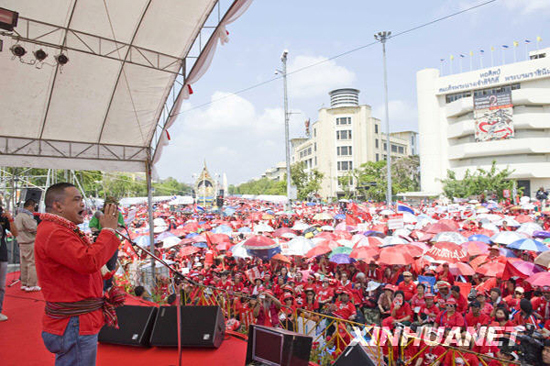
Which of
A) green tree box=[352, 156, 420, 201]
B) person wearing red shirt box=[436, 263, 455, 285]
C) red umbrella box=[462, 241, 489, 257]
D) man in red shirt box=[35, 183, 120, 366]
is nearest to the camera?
man in red shirt box=[35, 183, 120, 366]

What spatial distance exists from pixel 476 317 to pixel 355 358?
11.1ft

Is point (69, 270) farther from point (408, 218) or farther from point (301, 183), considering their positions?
point (301, 183)

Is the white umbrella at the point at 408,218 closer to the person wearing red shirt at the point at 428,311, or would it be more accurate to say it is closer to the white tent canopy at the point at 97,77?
the person wearing red shirt at the point at 428,311

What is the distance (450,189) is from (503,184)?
5.37 meters

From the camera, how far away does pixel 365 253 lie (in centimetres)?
932

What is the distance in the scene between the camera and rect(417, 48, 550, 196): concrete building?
4525 centimetres

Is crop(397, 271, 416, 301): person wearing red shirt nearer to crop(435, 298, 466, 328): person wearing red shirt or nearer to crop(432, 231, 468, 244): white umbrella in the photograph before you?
crop(435, 298, 466, 328): person wearing red shirt

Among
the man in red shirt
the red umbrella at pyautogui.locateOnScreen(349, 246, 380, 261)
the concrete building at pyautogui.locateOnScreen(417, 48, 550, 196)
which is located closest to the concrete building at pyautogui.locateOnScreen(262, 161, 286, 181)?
the concrete building at pyautogui.locateOnScreen(417, 48, 550, 196)

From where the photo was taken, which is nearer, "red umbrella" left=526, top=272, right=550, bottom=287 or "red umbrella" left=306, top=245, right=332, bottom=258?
"red umbrella" left=526, top=272, right=550, bottom=287

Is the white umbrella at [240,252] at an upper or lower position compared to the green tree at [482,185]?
lower

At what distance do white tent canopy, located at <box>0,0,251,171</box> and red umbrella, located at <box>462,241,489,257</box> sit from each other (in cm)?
758

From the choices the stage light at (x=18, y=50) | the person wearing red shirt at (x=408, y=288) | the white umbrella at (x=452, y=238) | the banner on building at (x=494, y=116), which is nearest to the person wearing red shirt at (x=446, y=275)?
the person wearing red shirt at (x=408, y=288)

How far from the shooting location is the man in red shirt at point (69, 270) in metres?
2.35

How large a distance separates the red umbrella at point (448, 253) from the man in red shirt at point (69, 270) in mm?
8060
